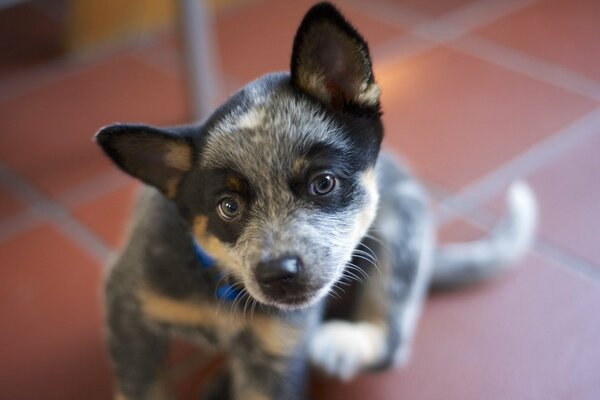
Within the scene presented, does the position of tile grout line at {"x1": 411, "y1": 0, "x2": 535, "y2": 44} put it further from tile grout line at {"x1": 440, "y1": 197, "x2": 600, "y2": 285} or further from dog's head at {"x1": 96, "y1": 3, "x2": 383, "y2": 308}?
dog's head at {"x1": 96, "y1": 3, "x2": 383, "y2": 308}

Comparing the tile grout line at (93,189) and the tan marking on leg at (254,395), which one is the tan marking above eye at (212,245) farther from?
the tile grout line at (93,189)

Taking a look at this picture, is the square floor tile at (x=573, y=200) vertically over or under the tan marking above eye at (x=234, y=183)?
under

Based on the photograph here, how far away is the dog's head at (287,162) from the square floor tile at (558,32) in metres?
1.66

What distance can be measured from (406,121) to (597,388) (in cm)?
107

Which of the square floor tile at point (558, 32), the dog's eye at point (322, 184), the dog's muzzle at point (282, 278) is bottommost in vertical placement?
the square floor tile at point (558, 32)

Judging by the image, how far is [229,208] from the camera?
44.1 inches

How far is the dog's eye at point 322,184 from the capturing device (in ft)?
3.63

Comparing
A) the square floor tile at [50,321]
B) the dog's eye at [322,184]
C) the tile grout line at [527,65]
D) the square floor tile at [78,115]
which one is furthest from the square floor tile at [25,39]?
the dog's eye at [322,184]

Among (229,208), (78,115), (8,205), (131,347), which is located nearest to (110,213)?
(8,205)

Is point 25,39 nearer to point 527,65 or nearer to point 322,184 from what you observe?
point 527,65

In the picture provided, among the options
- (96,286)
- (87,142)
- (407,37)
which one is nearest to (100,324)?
(96,286)

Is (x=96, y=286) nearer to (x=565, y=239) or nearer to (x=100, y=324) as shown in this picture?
(x=100, y=324)

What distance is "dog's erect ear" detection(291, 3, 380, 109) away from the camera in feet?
3.43

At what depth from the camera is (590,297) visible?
5.59ft
